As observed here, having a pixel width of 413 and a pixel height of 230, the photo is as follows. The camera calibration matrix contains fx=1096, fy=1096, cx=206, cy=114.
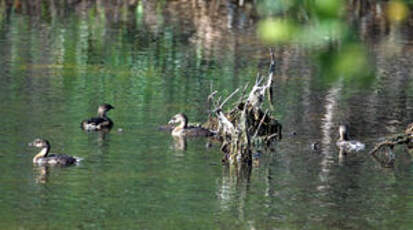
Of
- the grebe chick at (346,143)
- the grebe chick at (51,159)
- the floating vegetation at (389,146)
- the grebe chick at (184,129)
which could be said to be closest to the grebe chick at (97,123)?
the grebe chick at (184,129)

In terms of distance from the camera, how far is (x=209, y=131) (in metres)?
15.6

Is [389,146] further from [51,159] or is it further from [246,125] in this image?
[51,159]

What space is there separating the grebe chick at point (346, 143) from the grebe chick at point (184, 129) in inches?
73.0

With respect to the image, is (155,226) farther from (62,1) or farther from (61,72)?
(62,1)

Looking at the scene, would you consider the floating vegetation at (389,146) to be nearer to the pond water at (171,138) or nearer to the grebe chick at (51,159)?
the pond water at (171,138)

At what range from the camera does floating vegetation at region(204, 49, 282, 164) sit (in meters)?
13.6

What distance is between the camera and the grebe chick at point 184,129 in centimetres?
1518

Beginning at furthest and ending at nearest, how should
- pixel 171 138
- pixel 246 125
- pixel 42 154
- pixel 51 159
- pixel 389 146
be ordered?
pixel 171 138
pixel 389 146
pixel 246 125
pixel 42 154
pixel 51 159

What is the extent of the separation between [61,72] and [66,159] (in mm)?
7782

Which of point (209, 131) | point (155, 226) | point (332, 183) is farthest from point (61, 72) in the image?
point (155, 226)

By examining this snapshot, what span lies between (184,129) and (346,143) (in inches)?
89.6

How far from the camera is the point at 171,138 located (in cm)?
1520

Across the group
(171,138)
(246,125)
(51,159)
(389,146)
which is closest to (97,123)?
(171,138)

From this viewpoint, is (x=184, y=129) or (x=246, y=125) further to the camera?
(x=184, y=129)
